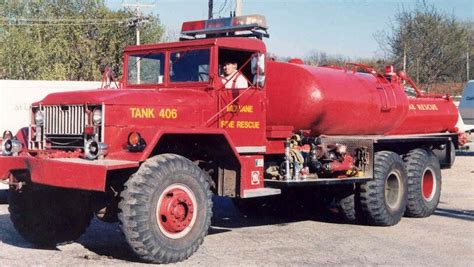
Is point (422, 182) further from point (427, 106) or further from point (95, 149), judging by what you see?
point (95, 149)

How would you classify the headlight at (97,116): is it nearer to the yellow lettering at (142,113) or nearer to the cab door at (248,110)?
the yellow lettering at (142,113)

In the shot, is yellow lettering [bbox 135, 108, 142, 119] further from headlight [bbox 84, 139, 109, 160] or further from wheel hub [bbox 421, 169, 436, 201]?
wheel hub [bbox 421, 169, 436, 201]

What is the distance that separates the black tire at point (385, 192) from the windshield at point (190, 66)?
3.37 m

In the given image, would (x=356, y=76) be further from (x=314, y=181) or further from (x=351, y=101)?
(x=314, y=181)

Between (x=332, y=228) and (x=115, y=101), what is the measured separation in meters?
4.29

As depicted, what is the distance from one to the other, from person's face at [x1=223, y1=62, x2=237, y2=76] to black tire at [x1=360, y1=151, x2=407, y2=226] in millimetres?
3051

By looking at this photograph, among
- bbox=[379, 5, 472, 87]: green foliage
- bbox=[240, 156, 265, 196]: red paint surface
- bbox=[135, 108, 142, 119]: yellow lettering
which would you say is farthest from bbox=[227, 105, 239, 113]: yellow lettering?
bbox=[379, 5, 472, 87]: green foliage

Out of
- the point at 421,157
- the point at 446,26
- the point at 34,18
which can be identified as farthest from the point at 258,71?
the point at 34,18

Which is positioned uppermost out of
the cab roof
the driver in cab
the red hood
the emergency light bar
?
the emergency light bar

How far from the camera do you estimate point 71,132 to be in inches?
313

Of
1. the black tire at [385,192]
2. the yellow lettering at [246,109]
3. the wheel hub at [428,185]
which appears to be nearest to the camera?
the yellow lettering at [246,109]

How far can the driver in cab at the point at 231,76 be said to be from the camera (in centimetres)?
892

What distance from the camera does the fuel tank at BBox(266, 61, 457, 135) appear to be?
992 centimetres

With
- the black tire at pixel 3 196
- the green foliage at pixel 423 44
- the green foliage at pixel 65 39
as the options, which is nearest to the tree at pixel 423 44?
the green foliage at pixel 423 44
